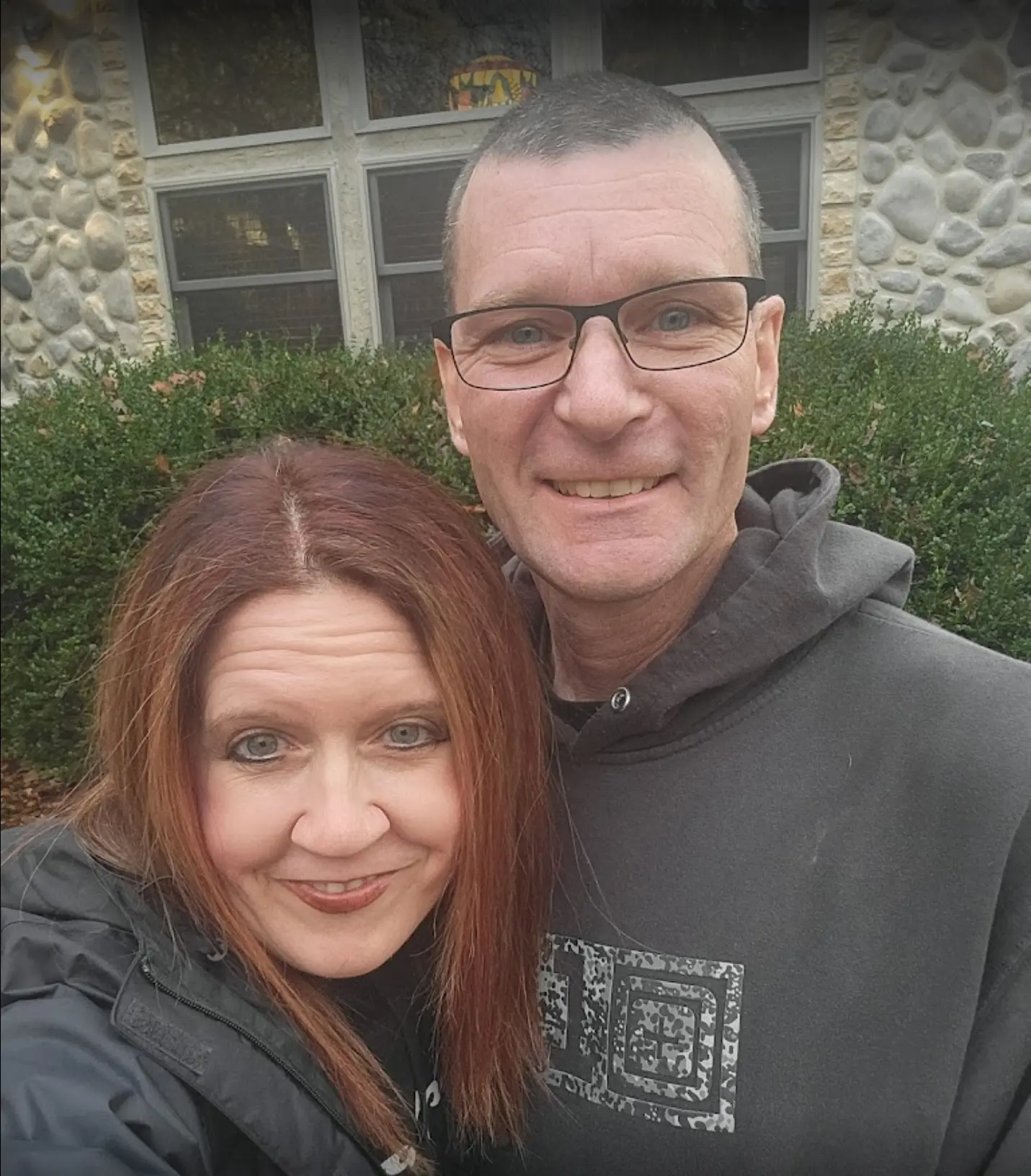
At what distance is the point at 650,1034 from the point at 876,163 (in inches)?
36.6

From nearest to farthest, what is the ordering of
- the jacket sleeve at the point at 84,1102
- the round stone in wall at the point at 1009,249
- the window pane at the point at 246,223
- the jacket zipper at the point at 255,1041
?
the jacket sleeve at the point at 84,1102 < the jacket zipper at the point at 255,1041 < the round stone in wall at the point at 1009,249 < the window pane at the point at 246,223

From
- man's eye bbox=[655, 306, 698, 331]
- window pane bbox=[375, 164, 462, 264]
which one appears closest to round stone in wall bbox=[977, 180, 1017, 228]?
man's eye bbox=[655, 306, 698, 331]

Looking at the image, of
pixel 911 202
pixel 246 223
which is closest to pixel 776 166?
pixel 911 202

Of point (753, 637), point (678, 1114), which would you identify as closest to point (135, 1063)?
point (678, 1114)

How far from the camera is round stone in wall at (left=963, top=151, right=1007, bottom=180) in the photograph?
93 centimetres

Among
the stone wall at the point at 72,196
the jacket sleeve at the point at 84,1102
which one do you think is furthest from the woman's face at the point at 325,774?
the stone wall at the point at 72,196

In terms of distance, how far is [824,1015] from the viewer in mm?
885

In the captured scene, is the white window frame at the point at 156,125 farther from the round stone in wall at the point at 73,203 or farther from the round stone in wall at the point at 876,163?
the round stone in wall at the point at 876,163

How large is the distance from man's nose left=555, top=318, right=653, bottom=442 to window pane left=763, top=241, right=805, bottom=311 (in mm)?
231

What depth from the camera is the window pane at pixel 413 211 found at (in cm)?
103

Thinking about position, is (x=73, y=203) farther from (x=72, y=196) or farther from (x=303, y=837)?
(x=303, y=837)

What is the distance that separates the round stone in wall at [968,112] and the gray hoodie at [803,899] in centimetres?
37

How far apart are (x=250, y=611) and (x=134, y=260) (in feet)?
1.67

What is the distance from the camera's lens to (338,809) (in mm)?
791
